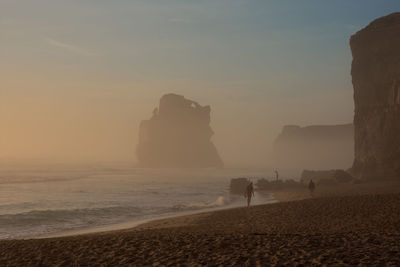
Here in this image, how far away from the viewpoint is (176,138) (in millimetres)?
193125

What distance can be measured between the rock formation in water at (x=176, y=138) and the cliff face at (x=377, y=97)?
13384 centimetres

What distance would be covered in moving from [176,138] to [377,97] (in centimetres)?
14553

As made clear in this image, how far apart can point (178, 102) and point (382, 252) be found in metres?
191

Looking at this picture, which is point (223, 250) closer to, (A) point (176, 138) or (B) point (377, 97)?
(B) point (377, 97)

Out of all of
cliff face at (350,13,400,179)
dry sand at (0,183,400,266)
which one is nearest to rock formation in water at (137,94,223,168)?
cliff face at (350,13,400,179)

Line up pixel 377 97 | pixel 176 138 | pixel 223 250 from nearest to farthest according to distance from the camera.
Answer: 1. pixel 223 250
2. pixel 377 97
3. pixel 176 138

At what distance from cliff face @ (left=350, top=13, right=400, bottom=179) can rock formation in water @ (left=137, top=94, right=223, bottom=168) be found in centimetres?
13384

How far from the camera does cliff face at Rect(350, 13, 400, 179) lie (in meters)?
48.6

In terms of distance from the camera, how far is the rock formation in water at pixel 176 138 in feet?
621

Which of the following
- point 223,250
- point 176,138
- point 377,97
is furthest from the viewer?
point 176,138

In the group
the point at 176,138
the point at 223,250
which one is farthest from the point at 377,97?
the point at 176,138

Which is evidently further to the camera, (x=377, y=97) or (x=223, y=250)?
(x=377, y=97)

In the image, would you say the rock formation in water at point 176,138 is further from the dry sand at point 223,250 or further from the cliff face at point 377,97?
the dry sand at point 223,250

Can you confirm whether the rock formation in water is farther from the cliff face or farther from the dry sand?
the dry sand
